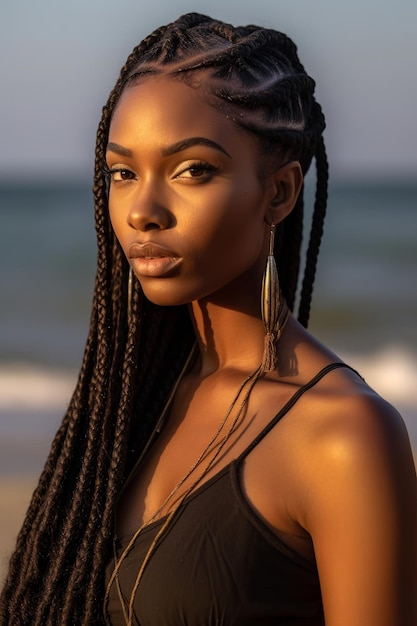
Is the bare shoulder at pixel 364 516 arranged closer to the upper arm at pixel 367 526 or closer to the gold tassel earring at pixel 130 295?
the upper arm at pixel 367 526

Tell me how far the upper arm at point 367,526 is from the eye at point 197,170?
708 millimetres

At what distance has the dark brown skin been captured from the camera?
3053 millimetres

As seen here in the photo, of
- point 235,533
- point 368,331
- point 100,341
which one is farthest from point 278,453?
point 368,331

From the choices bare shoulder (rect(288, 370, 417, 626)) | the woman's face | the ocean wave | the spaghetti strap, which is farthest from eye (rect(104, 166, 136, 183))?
the ocean wave

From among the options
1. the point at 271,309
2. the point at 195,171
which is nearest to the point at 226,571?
the point at 271,309

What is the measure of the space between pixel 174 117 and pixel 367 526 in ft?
3.60

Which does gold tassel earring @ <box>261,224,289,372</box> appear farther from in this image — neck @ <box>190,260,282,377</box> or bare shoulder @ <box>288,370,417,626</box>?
bare shoulder @ <box>288,370,417,626</box>

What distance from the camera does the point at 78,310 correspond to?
15922 mm

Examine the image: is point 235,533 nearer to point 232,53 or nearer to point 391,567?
point 391,567

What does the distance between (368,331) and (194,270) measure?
11633 millimetres

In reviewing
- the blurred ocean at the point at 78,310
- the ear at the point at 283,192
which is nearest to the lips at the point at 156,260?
the ear at the point at 283,192

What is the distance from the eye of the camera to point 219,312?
3.59 m

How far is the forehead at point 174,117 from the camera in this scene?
327 centimetres

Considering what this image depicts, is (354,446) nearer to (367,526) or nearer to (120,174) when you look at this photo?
(367,526)
